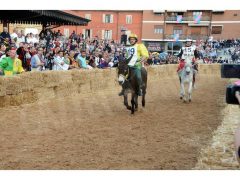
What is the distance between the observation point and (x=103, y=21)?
119 feet

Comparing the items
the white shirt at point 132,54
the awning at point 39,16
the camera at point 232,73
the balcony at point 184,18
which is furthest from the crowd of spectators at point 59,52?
the balcony at point 184,18

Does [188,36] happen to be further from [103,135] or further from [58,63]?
[103,135]

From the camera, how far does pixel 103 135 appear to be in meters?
7.11

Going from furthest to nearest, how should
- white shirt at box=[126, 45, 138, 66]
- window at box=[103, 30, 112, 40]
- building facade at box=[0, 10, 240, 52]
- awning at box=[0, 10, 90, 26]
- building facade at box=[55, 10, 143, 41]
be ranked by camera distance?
building facade at box=[0, 10, 240, 52] → window at box=[103, 30, 112, 40] → building facade at box=[55, 10, 143, 41] → awning at box=[0, 10, 90, 26] → white shirt at box=[126, 45, 138, 66]

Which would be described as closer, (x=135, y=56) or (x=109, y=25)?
(x=135, y=56)

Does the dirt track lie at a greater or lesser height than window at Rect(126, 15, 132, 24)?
lesser

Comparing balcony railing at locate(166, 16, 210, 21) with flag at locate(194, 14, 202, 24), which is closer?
flag at locate(194, 14, 202, 24)

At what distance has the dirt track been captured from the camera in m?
5.36

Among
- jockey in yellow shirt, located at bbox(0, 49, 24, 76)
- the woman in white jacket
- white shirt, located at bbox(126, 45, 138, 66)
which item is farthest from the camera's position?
the woman in white jacket

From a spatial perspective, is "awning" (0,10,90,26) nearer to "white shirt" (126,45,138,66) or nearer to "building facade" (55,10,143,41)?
"white shirt" (126,45,138,66)

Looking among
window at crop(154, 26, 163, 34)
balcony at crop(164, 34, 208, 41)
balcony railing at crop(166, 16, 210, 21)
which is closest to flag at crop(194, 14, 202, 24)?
balcony railing at crop(166, 16, 210, 21)

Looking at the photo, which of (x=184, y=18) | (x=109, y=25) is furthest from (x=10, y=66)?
(x=184, y=18)

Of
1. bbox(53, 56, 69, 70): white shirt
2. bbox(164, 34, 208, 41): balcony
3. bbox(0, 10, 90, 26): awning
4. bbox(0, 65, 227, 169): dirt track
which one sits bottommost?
bbox(0, 65, 227, 169): dirt track

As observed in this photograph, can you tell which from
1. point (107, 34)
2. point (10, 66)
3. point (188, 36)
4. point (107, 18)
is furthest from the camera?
point (188, 36)
